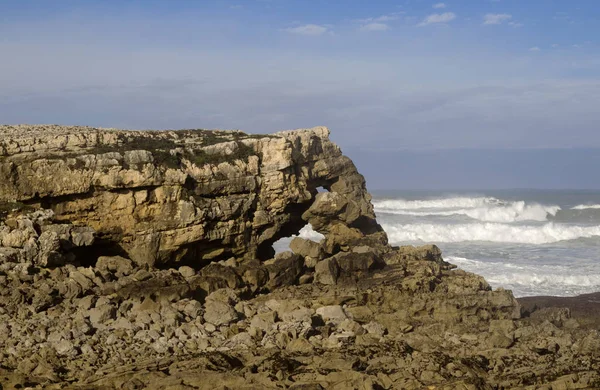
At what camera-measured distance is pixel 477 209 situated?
208 ft

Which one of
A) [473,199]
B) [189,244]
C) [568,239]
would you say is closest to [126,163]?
[189,244]

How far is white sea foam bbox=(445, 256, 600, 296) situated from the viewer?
27359 millimetres

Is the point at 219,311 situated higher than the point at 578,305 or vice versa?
the point at 219,311

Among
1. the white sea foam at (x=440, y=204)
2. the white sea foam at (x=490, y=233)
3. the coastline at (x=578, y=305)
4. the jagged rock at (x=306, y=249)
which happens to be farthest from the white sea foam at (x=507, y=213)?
the jagged rock at (x=306, y=249)

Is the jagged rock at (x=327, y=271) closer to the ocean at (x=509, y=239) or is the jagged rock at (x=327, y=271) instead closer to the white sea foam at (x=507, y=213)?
the ocean at (x=509, y=239)

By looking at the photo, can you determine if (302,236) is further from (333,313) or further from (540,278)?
(333,313)

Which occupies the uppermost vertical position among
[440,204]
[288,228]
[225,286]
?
[288,228]

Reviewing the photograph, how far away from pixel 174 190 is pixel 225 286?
10.0ft

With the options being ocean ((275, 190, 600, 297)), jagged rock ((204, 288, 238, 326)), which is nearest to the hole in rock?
ocean ((275, 190, 600, 297))

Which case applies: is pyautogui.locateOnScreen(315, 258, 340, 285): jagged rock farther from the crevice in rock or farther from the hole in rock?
the hole in rock

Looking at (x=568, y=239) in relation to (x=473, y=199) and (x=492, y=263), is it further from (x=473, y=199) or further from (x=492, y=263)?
(x=473, y=199)

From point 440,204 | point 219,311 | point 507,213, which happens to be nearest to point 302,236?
point 507,213

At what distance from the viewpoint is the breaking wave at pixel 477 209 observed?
197 ft

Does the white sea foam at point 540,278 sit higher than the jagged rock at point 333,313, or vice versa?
the jagged rock at point 333,313
